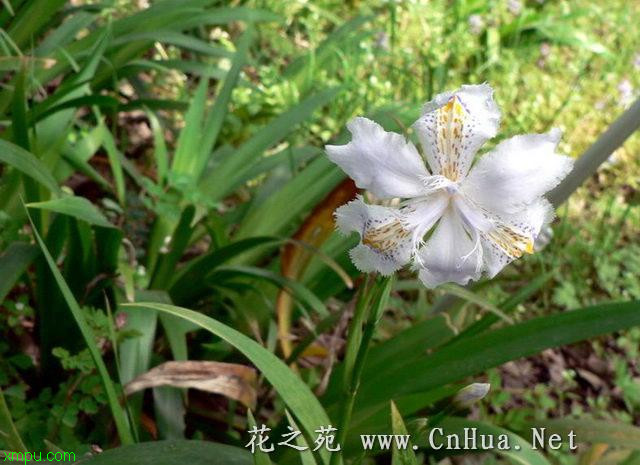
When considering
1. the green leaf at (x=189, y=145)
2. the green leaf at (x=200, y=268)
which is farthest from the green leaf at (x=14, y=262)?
the green leaf at (x=189, y=145)

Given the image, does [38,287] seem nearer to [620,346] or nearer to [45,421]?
[45,421]

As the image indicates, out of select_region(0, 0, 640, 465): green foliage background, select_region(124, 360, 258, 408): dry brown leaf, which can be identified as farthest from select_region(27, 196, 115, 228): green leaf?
select_region(124, 360, 258, 408): dry brown leaf

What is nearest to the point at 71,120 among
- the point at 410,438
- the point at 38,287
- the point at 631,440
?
the point at 38,287

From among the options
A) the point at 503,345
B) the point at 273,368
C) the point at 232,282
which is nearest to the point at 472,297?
the point at 503,345

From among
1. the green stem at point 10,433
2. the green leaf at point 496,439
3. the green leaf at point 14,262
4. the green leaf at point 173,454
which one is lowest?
the green leaf at point 496,439

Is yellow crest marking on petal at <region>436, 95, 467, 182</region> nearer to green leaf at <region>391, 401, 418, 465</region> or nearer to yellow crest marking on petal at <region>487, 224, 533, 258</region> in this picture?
yellow crest marking on petal at <region>487, 224, 533, 258</region>

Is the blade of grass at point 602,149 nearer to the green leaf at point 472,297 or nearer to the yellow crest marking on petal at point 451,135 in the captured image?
the green leaf at point 472,297
